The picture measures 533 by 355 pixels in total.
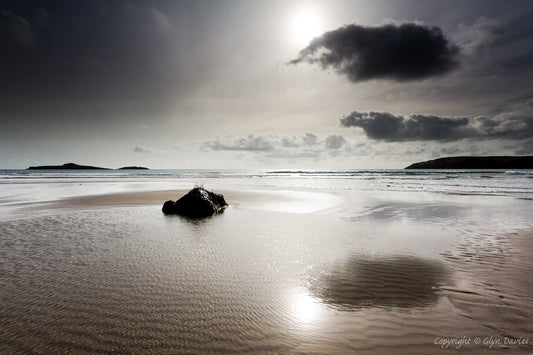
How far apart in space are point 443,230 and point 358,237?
370 cm

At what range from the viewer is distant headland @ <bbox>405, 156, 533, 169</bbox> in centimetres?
10600

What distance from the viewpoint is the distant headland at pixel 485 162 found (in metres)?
106

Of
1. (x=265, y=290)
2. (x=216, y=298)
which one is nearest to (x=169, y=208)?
(x=216, y=298)

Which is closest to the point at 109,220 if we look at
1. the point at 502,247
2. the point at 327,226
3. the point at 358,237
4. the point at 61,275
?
the point at 61,275

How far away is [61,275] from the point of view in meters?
5.12

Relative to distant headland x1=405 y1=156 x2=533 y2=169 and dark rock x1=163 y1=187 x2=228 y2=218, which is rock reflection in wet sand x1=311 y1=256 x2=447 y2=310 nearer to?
dark rock x1=163 y1=187 x2=228 y2=218

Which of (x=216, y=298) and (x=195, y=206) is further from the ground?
(x=195, y=206)

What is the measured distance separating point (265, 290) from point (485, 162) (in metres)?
156

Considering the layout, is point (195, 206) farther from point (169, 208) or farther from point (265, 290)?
point (265, 290)

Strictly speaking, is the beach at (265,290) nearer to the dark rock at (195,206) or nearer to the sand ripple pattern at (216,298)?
the sand ripple pattern at (216,298)

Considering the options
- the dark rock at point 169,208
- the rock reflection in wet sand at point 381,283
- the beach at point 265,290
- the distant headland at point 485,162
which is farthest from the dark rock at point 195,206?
the distant headland at point 485,162

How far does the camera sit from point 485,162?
4670 inches

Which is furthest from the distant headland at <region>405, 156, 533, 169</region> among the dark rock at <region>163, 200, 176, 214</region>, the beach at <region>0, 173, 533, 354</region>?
the dark rock at <region>163, 200, 176, 214</region>

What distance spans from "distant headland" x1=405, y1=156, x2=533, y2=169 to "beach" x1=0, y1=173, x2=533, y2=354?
136 metres
